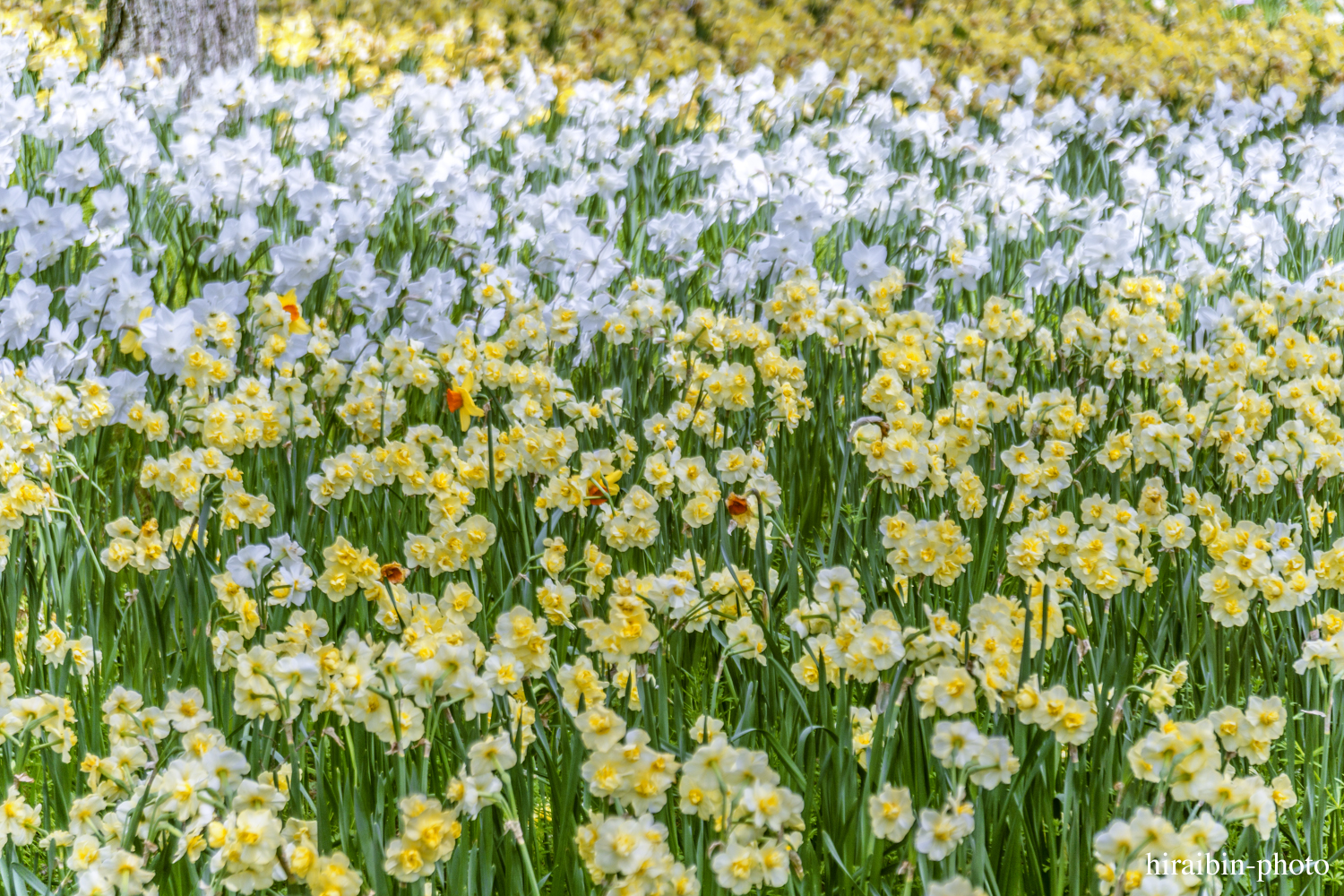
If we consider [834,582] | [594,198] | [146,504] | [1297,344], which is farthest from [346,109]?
[834,582]

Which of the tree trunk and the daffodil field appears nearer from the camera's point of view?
the daffodil field

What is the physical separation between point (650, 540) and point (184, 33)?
5108 millimetres

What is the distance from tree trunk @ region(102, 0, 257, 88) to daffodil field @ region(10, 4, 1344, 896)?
1074 mm

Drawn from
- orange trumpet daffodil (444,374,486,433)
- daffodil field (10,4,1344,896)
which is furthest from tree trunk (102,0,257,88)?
orange trumpet daffodil (444,374,486,433)

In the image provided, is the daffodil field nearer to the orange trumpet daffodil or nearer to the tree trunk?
the orange trumpet daffodil

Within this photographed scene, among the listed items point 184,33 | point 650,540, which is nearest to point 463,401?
point 650,540

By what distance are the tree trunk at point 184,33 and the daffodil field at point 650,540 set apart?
1074mm

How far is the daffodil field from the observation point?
1.44m

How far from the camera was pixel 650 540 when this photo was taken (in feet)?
6.74

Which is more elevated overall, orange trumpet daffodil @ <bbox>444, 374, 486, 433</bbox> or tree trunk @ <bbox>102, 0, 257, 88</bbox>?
tree trunk @ <bbox>102, 0, 257, 88</bbox>

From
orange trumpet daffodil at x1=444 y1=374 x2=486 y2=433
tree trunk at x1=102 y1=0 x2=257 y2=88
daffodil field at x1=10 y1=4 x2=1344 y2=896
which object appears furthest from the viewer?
tree trunk at x1=102 y1=0 x2=257 y2=88

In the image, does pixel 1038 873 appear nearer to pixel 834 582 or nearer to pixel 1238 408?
pixel 834 582

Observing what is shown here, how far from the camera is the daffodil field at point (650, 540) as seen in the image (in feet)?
4.72

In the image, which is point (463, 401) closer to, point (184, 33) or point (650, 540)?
point (650, 540)
